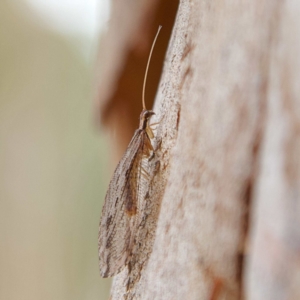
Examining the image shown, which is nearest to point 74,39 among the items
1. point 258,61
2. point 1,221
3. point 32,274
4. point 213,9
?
point 1,221

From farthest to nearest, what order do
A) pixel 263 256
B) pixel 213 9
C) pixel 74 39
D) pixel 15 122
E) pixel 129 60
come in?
pixel 15 122, pixel 74 39, pixel 129 60, pixel 213 9, pixel 263 256

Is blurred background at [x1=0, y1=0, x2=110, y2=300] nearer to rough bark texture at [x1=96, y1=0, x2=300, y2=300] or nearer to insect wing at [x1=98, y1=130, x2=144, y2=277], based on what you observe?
insect wing at [x1=98, y1=130, x2=144, y2=277]

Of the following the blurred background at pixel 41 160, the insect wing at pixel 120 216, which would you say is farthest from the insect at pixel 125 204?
the blurred background at pixel 41 160

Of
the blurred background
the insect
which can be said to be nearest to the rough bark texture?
the insect

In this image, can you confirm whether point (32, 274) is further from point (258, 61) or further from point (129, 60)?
point (258, 61)

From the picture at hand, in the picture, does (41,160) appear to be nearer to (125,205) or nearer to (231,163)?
(125,205)

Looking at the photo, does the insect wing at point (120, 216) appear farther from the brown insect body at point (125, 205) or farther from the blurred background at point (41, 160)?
the blurred background at point (41, 160)

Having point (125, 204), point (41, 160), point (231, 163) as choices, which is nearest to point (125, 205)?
point (125, 204)
